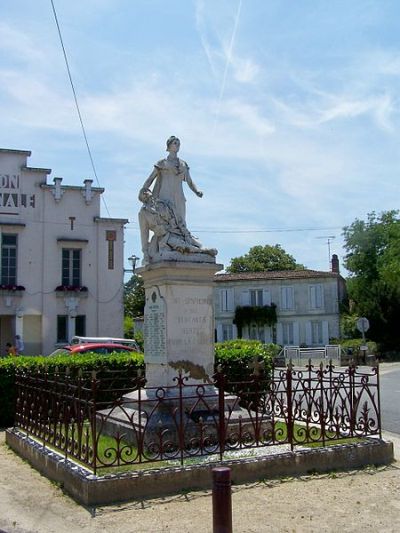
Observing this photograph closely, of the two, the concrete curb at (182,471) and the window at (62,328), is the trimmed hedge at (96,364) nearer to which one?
the concrete curb at (182,471)

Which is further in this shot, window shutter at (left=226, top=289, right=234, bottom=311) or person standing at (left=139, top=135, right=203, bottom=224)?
window shutter at (left=226, top=289, right=234, bottom=311)

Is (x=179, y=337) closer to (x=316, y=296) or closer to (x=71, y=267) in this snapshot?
(x=71, y=267)

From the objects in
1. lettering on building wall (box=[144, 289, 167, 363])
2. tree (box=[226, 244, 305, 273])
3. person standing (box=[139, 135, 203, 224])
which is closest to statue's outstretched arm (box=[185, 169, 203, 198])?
person standing (box=[139, 135, 203, 224])

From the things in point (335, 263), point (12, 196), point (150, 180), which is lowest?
point (150, 180)

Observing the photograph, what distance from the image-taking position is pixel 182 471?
720cm

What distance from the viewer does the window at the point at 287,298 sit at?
1980 inches

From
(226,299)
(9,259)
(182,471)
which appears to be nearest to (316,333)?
(226,299)

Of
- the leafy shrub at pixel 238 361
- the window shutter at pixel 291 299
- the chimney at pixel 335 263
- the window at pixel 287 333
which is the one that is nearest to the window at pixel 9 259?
the leafy shrub at pixel 238 361

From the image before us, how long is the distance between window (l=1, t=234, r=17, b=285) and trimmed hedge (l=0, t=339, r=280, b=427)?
53.3 feet

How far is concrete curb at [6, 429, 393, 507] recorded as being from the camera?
22.3ft

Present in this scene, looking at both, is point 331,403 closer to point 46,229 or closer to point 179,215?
point 179,215

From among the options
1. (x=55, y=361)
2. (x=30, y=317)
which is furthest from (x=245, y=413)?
(x=30, y=317)

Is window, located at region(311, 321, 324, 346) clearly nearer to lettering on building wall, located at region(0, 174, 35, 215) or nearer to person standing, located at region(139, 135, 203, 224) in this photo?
lettering on building wall, located at region(0, 174, 35, 215)

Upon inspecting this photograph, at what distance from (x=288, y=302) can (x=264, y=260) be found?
1732 centimetres
